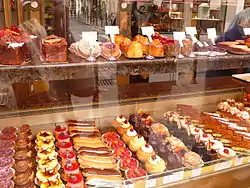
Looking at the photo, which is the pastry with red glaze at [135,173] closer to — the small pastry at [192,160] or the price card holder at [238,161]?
the small pastry at [192,160]

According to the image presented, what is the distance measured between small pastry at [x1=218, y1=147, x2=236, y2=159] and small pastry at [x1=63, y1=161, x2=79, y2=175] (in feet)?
2.95

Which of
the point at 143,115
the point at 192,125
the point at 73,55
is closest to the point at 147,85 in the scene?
the point at 143,115

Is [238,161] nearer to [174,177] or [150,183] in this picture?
[174,177]

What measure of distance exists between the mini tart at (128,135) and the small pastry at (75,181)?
0.53 metres

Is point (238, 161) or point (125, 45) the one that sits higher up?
point (125, 45)

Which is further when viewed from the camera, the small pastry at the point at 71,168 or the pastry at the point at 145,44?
the pastry at the point at 145,44

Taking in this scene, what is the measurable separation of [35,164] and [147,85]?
118 centimetres

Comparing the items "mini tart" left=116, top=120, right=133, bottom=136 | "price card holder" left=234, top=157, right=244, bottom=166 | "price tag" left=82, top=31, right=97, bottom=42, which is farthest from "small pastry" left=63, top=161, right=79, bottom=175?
"price card holder" left=234, top=157, right=244, bottom=166

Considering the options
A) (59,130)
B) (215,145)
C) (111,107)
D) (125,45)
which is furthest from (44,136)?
(215,145)

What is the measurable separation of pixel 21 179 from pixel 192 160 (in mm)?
984

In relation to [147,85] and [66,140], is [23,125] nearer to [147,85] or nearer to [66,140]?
[66,140]

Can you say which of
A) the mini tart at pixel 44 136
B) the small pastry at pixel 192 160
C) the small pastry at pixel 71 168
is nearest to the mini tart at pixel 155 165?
the small pastry at pixel 192 160

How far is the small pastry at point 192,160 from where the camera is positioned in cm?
182

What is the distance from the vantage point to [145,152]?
1.92m
